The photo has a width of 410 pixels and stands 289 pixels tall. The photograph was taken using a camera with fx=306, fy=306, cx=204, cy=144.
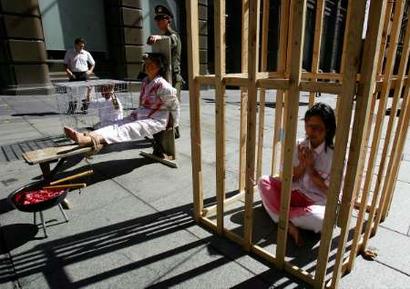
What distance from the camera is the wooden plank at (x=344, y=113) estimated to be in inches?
62.5

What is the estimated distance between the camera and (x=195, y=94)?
261cm

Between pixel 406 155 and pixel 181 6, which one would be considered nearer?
pixel 406 155

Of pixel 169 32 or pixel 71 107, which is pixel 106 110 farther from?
pixel 169 32

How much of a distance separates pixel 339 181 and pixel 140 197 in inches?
89.1

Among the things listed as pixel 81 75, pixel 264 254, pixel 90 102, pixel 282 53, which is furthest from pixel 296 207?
pixel 81 75

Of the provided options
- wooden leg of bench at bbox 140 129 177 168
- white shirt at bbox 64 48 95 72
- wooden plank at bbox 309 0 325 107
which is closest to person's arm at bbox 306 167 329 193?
wooden plank at bbox 309 0 325 107

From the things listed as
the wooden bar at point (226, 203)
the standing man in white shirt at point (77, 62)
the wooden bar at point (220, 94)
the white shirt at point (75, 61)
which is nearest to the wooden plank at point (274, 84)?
the wooden bar at point (220, 94)

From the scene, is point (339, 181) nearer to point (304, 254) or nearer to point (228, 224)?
point (304, 254)

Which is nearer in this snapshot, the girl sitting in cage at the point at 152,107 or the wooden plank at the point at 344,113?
the wooden plank at the point at 344,113

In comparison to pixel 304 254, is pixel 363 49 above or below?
above

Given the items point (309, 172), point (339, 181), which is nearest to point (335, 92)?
point (339, 181)

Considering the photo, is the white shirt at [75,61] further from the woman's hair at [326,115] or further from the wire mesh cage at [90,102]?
the woman's hair at [326,115]

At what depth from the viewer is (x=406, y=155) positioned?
5047mm

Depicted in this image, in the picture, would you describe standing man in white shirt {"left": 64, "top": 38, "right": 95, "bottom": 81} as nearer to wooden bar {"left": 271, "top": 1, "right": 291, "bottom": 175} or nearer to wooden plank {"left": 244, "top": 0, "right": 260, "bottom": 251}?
wooden bar {"left": 271, "top": 1, "right": 291, "bottom": 175}
